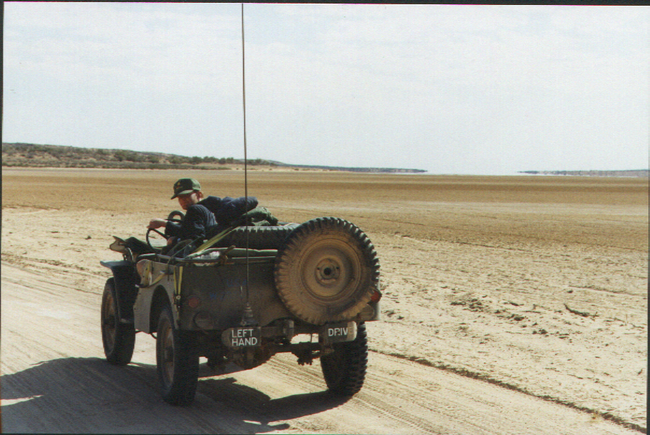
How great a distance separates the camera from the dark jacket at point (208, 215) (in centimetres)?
646

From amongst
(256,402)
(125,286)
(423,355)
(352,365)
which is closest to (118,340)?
(125,286)

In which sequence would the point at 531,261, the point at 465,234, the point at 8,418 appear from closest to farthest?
the point at 8,418, the point at 531,261, the point at 465,234

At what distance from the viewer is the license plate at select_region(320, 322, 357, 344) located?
19.5 feet

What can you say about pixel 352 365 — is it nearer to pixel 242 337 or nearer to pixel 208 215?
pixel 242 337

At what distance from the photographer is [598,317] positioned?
1013cm

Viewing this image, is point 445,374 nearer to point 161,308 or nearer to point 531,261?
point 161,308

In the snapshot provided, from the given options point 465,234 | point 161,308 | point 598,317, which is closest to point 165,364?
point 161,308

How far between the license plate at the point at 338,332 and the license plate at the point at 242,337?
550 mm

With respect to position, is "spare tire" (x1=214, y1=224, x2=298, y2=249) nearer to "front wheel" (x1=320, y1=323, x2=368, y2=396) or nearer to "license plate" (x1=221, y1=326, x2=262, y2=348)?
"license plate" (x1=221, y1=326, x2=262, y2=348)

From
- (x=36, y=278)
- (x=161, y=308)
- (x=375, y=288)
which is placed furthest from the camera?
(x=36, y=278)

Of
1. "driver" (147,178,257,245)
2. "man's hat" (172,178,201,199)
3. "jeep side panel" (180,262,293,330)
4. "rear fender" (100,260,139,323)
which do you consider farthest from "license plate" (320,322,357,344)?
"rear fender" (100,260,139,323)

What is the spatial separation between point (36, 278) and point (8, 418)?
7.76m

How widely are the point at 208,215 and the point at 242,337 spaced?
1.42 meters

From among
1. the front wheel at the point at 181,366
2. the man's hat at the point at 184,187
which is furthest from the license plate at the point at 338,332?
the man's hat at the point at 184,187
